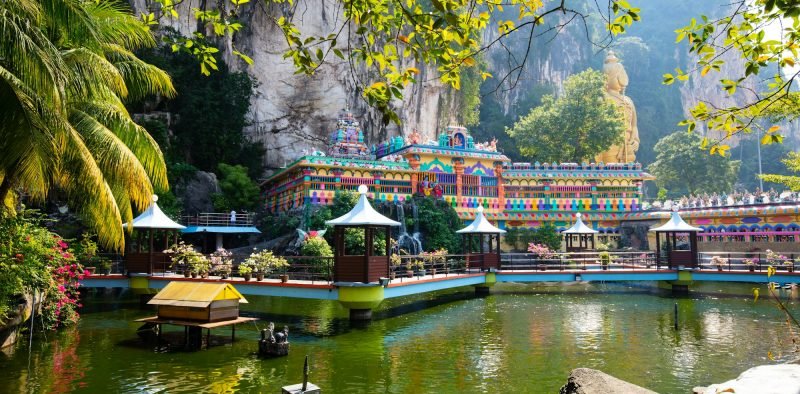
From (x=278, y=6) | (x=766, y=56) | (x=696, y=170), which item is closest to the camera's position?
(x=766, y=56)

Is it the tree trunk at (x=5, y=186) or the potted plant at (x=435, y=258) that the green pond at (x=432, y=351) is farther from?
the tree trunk at (x=5, y=186)

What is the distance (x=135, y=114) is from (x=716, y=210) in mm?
34084

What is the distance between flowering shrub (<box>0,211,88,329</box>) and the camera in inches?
398

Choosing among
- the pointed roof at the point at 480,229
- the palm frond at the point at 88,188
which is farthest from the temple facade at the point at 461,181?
the palm frond at the point at 88,188

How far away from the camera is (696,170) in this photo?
48.6 meters

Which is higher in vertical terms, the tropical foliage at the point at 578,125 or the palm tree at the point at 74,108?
the tropical foliage at the point at 578,125

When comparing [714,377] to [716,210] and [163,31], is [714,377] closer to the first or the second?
[716,210]

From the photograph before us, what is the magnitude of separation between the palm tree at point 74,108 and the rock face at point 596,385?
24.0ft

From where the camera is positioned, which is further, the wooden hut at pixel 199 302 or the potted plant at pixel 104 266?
the potted plant at pixel 104 266

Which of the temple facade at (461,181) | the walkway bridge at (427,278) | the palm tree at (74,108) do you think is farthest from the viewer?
the temple facade at (461,181)

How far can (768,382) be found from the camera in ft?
14.0

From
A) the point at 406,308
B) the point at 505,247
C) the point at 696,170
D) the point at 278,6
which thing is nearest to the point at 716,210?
the point at 505,247

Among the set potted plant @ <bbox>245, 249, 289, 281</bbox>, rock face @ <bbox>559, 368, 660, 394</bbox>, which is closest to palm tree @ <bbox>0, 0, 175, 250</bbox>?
potted plant @ <bbox>245, 249, 289, 281</bbox>

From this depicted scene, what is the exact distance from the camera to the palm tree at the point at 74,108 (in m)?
7.11
